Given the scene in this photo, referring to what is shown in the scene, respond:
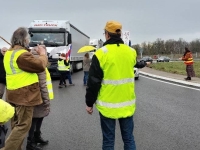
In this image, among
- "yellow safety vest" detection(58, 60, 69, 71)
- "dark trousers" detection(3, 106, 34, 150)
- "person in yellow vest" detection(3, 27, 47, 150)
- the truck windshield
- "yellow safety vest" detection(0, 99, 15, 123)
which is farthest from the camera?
the truck windshield

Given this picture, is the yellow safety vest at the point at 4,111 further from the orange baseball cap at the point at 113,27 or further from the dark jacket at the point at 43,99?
the orange baseball cap at the point at 113,27

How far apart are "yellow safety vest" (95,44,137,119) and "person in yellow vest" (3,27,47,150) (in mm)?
1088

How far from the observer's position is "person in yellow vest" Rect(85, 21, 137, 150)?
3969 millimetres

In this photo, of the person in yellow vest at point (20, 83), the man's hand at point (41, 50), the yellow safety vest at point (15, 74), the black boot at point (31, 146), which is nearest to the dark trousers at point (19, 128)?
the person in yellow vest at point (20, 83)

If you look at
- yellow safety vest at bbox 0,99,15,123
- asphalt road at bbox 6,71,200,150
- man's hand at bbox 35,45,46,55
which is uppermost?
man's hand at bbox 35,45,46,55

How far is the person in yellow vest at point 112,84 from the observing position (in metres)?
3.97

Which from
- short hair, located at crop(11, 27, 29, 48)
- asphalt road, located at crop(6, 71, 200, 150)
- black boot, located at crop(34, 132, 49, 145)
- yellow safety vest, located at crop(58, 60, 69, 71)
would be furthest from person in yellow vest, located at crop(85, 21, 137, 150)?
yellow safety vest, located at crop(58, 60, 69, 71)

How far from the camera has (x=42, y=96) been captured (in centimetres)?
530

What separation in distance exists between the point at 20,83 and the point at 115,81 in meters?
1.51

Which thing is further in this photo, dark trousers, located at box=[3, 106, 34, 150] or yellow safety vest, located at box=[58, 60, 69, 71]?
yellow safety vest, located at box=[58, 60, 69, 71]

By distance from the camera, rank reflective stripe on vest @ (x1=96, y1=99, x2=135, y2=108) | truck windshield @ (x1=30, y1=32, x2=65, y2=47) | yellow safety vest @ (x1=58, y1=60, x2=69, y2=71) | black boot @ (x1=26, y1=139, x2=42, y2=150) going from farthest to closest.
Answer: truck windshield @ (x1=30, y1=32, x2=65, y2=47)
yellow safety vest @ (x1=58, y1=60, x2=69, y2=71)
black boot @ (x1=26, y1=139, x2=42, y2=150)
reflective stripe on vest @ (x1=96, y1=99, x2=135, y2=108)

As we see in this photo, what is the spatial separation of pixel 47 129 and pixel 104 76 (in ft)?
11.8

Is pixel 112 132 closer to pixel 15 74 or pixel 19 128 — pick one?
pixel 19 128

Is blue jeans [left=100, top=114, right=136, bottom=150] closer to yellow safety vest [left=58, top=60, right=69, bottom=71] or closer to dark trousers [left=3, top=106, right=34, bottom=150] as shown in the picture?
dark trousers [left=3, top=106, right=34, bottom=150]
